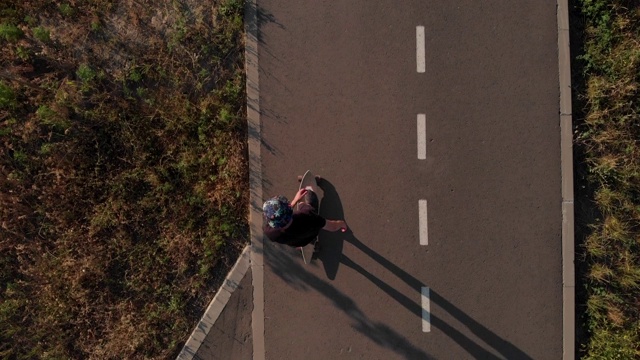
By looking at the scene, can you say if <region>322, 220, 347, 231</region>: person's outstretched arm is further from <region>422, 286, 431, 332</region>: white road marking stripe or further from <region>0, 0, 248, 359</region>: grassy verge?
<region>422, 286, 431, 332</region>: white road marking stripe

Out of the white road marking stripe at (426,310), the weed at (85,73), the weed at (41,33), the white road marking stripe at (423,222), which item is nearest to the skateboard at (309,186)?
the white road marking stripe at (423,222)

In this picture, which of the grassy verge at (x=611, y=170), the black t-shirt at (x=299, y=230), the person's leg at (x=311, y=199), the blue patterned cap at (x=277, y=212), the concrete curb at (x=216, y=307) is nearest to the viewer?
the blue patterned cap at (x=277, y=212)

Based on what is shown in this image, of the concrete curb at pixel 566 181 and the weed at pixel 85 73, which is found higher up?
the weed at pixel 85 73

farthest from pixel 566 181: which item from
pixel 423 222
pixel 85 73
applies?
pixel 85 73

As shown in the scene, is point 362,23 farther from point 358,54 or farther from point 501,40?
point 501,40

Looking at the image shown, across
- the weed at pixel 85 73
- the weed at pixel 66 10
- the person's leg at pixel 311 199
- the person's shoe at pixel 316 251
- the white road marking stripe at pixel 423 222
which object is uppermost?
the weed at pixel 66 10

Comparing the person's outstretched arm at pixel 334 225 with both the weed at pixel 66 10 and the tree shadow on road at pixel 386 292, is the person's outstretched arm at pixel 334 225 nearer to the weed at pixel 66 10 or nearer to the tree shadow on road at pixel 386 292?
the tree shadow on road at pixel 386 292
